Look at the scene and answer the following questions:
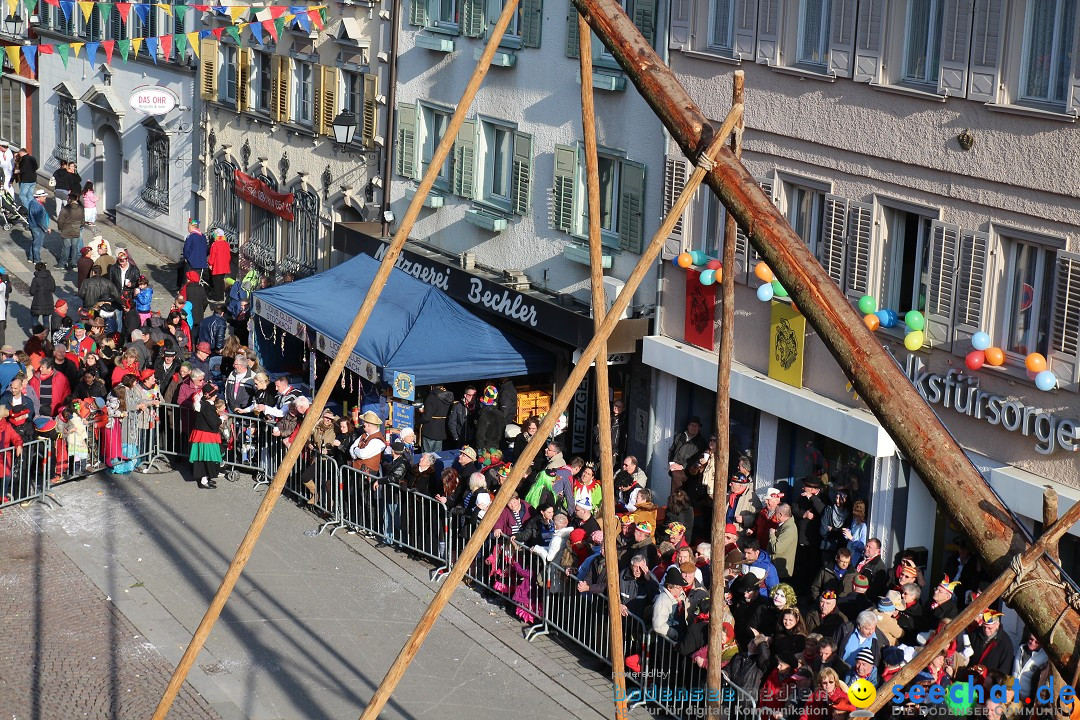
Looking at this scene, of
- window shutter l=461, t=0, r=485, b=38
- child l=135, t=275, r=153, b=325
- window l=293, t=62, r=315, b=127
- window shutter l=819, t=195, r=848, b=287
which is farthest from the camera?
window l=293, t=62, r=315, b=127

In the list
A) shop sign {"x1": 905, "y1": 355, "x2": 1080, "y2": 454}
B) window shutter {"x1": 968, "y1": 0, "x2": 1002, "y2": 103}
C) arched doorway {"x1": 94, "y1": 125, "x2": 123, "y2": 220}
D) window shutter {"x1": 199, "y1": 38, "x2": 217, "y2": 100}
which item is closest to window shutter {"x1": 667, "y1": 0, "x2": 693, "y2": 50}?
window shutter {"x1": 968, "y1": 0, "x2": 1002, "y2": 103}

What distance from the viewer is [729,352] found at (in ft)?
30.7

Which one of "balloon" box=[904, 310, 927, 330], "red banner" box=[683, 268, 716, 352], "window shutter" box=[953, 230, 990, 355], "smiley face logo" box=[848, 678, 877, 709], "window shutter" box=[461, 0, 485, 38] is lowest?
"smiley face logo" box=[848, 678, 877, 709]

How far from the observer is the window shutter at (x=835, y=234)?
52.8 feet

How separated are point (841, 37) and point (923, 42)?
3.56 feet

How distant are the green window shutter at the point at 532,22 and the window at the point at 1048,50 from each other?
883 cm

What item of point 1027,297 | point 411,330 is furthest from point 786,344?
point 411,330

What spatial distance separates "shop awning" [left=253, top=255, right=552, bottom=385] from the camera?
2008cm

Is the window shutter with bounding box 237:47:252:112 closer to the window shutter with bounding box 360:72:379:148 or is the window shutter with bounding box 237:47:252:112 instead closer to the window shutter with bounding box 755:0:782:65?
the window shutter with bounding box 360:72:379:148

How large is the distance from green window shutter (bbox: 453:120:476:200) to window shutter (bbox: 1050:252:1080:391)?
11.2 metres

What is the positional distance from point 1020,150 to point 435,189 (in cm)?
1200

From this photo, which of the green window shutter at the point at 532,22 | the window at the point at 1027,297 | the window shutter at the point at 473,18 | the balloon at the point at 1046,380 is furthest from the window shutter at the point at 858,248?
the window shutter at the point at 473,18

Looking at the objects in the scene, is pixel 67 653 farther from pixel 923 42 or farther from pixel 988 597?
pixel 988 597

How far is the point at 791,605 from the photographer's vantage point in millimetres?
12828
